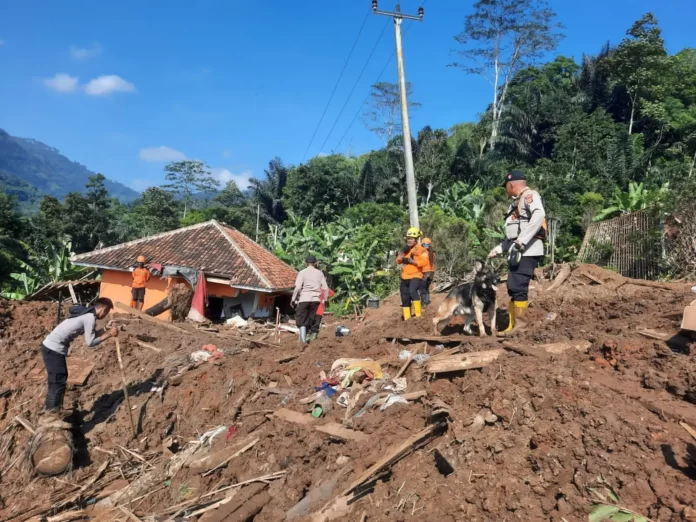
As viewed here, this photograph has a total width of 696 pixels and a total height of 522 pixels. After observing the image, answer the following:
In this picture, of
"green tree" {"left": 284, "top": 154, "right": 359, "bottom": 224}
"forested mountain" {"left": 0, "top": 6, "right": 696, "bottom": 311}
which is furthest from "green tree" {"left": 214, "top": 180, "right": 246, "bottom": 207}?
"green tree" {"left": 284, "top": 154, "right": 359, "bottom": 224}

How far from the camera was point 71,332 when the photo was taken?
21.1ft

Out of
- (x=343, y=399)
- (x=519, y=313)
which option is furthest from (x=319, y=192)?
(x=343, y=399)

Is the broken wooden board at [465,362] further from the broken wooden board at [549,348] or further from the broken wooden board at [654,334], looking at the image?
the broken wooden board at [654,334]

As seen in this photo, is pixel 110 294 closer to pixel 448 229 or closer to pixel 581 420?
pixel 448 229

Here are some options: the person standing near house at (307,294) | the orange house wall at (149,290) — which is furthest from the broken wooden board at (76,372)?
the orange house wall at (149,290)

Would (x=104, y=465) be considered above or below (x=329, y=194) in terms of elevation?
below

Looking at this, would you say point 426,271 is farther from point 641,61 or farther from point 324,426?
point 641,61

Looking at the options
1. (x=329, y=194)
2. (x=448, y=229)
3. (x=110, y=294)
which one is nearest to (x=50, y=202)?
(x=110, y=294)

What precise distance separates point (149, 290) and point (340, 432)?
53.8ft

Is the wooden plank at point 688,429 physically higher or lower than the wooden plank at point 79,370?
higher

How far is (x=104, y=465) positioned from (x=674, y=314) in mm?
7442

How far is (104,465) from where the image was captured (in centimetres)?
612

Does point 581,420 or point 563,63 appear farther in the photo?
point 563,63

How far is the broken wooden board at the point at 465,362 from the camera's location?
4.80 metres
